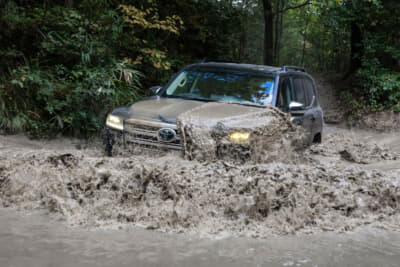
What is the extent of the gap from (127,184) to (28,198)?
99 centimetres

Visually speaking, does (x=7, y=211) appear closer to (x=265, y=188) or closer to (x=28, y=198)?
(x=28, y=198)

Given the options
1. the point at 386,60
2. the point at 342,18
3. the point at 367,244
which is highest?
the point at 342,18

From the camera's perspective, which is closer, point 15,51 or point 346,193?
point 346,193

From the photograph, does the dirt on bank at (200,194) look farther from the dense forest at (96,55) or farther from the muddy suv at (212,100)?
the dense forest at (96,55)

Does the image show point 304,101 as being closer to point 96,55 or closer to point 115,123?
point 115,123

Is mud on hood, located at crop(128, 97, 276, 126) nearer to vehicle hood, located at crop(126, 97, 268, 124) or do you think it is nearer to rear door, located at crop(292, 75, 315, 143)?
vehicle hood, located at crop(126, 97, 268, 124)

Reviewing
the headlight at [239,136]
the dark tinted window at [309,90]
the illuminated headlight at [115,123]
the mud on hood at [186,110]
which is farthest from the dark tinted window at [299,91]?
the illuminated headlight at [115,123]

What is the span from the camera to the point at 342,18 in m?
13.8

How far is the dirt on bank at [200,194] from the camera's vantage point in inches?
156

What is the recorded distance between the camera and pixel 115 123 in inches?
204

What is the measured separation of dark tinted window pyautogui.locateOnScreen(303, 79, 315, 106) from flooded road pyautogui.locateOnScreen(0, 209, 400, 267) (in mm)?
3168

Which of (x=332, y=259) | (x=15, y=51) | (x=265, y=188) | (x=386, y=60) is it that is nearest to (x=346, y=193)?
(x=265, y=188)

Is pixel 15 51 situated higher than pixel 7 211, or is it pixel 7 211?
pixel 15 51

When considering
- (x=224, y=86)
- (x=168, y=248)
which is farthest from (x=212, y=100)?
(x=168, y=248)
